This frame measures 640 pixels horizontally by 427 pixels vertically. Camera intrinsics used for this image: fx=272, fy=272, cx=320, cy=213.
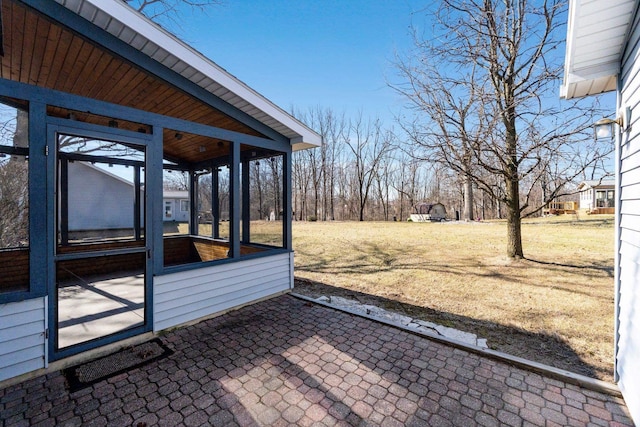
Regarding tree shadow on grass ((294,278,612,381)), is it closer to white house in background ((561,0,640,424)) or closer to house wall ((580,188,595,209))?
white house in background ((561,0,640,424))

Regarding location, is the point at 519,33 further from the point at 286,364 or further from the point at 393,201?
the point at 393,201

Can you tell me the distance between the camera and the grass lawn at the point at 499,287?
126 inches

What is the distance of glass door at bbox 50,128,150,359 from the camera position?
117 inches

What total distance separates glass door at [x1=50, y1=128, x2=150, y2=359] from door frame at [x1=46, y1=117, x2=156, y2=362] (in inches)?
0.5

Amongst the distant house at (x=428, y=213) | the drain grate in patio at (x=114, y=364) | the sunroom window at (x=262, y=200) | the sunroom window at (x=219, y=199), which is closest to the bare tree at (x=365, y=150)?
the distant house at (x=428, y=213)

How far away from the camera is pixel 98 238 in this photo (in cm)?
461

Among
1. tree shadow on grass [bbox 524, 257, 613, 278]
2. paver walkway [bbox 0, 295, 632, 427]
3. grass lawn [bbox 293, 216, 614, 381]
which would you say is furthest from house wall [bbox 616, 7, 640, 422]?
tree shadow on grass [bbox 524, 257, 613, 278]

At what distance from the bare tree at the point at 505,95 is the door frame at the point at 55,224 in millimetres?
5887

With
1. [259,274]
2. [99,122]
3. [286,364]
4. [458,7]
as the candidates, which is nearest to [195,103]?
[99,122]

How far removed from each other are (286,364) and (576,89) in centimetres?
408

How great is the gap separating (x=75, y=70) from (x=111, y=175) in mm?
1697

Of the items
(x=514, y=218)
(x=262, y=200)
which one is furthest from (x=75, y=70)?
(x=514, y=218)

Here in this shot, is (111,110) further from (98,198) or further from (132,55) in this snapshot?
(98,198)

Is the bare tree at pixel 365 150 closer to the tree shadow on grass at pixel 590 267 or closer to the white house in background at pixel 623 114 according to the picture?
the tree shadow on grass at pixel 590 267
